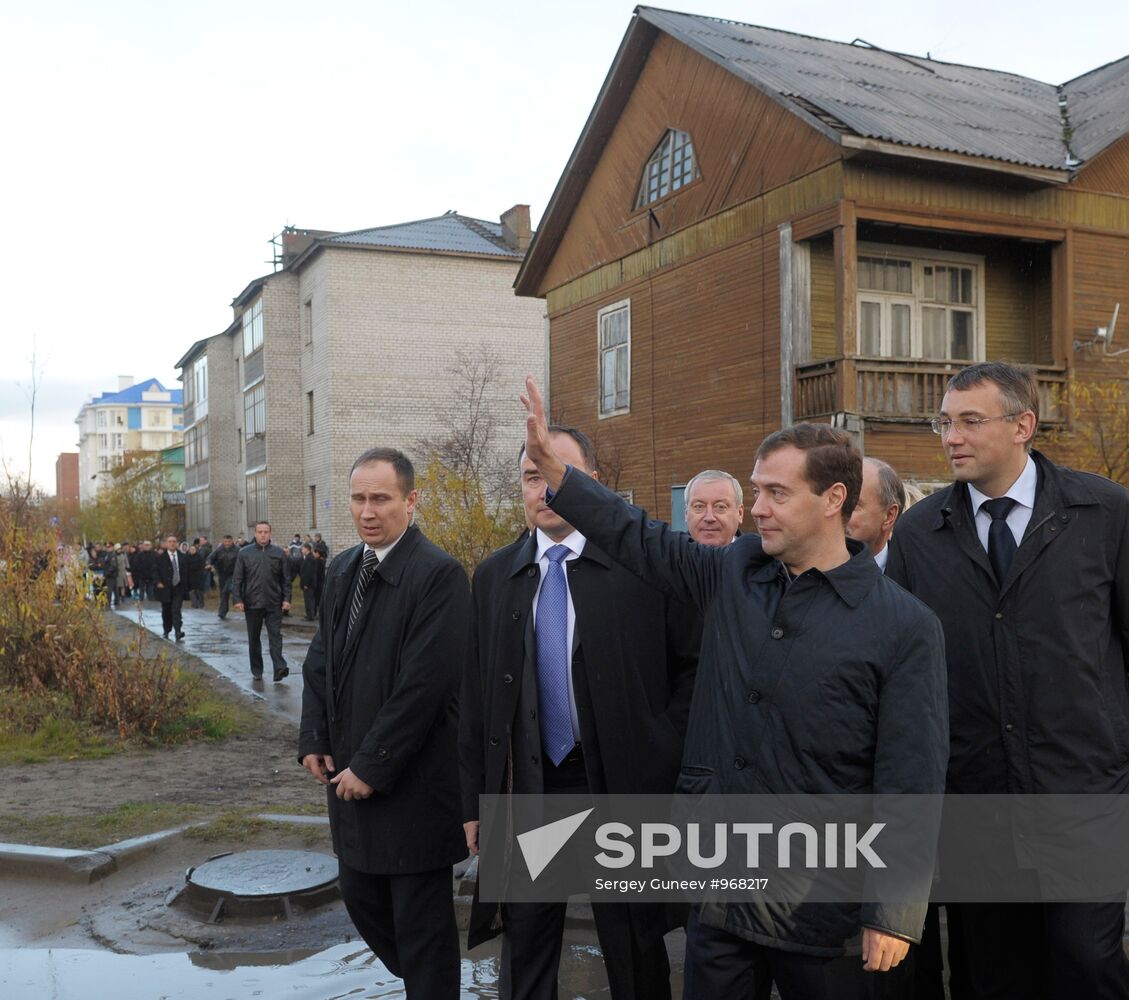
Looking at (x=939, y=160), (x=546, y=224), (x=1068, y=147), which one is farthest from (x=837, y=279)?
(x=546, y=224)

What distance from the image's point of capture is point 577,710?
12.4 feet

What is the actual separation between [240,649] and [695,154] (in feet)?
37.2

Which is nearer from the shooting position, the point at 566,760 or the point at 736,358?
the point at 566,760

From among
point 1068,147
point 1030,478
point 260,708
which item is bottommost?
point 260,708

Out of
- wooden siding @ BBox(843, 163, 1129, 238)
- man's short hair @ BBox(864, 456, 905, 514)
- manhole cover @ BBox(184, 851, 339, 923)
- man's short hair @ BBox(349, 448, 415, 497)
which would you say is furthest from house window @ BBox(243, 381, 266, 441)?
man's short hair @ BBox(864, 456, 905, 514)

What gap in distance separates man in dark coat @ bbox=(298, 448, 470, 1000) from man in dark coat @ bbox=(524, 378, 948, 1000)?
1.19 m

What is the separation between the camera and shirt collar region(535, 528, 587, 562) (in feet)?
13.0

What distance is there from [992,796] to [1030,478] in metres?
1.00

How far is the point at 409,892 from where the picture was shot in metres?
4.04

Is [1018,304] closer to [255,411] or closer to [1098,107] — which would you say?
[1098,107]

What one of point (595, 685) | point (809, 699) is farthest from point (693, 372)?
point (809, 699)

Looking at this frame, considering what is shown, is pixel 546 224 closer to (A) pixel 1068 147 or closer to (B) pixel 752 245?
(B) pixel 752 245

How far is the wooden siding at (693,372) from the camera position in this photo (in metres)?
17.7

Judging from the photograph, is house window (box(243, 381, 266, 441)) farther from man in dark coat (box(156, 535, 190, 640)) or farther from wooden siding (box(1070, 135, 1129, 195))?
wooden siding (box(1070, 135, 1129, 195))
